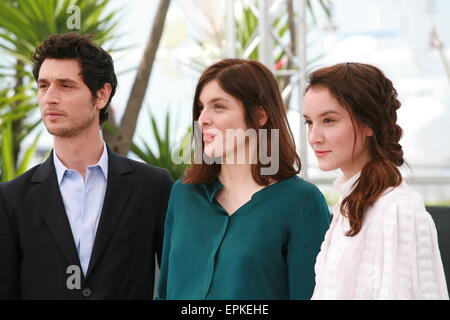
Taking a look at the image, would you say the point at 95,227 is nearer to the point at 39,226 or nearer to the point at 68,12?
the point at 39,226

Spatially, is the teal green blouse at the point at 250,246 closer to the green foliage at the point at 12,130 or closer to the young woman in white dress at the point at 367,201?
the young woman in white dress at the point at 367,201

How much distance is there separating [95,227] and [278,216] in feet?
1.33

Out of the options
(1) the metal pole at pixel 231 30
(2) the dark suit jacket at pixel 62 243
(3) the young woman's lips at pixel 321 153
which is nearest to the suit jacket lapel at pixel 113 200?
(2) the dark suit jacket at pixel 62 243

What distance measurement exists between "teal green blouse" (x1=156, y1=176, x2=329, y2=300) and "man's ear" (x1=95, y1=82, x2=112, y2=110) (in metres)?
0.34

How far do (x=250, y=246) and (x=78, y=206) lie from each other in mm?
410

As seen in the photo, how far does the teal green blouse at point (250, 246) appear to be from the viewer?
4.73 ft

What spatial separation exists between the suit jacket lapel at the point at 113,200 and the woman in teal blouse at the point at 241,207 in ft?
0.36

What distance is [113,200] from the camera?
1.60 meters

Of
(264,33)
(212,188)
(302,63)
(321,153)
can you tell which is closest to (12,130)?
(264,33)

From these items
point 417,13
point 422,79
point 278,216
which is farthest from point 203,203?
point 422,79

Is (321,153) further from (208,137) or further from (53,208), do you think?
(53,208)

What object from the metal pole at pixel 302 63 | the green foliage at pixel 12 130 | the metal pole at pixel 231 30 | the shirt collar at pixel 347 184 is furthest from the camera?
the metal pole at pixel 231 30

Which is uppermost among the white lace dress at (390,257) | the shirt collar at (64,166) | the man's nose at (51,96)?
the man's nose at (51,96)

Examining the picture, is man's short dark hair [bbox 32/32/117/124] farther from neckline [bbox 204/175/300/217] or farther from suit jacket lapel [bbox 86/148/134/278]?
neckline [bbox 204/175/300/217]
